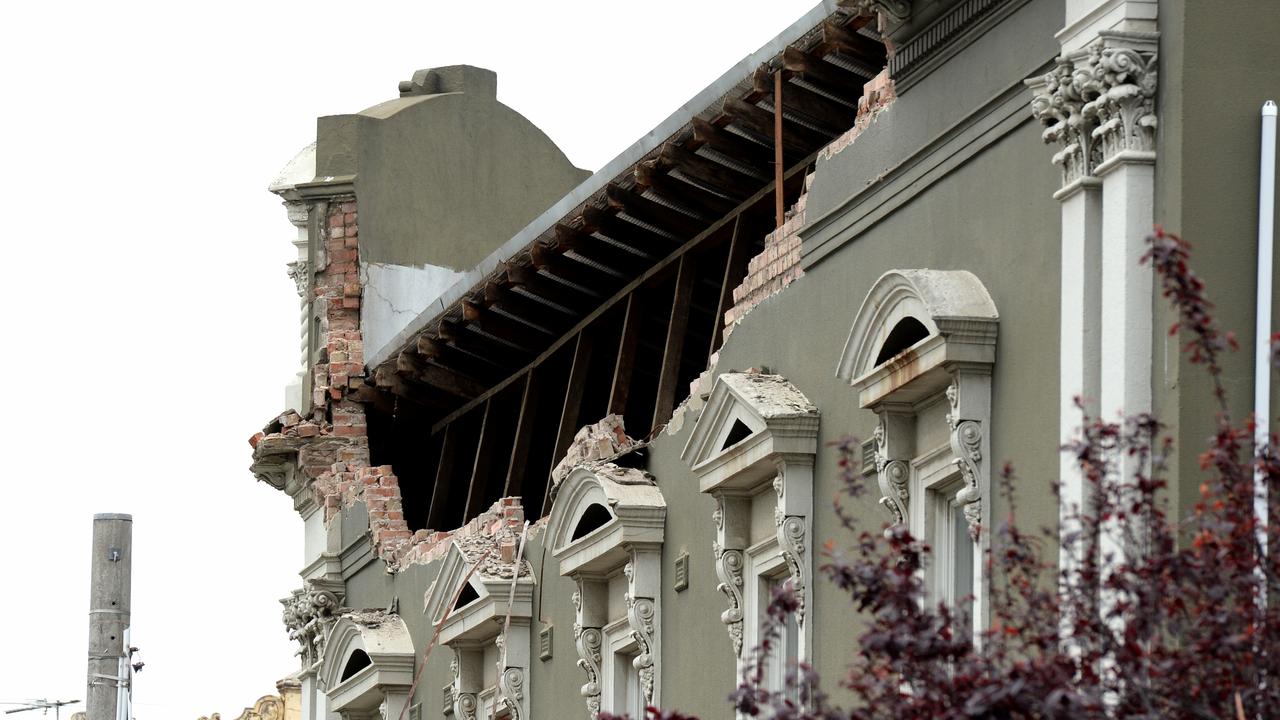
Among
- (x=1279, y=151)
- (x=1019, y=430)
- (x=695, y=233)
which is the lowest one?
(x=1019, y=430)

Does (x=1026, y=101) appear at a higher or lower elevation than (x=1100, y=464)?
higher

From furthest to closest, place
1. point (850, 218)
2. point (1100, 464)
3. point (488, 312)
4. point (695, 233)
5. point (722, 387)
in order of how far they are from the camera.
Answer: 1. point (488, 312)
2. point (695, 233)
3. point (722, 387)
4. point (850, 218)
5. point (1100, 464)

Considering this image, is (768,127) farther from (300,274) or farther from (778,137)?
(300,274)


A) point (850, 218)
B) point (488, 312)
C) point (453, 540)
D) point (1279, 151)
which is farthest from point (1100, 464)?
point (488, 312)

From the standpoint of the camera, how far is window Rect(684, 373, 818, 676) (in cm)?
1662

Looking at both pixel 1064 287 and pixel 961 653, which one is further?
pixel 1064 287

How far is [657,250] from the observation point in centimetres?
2298

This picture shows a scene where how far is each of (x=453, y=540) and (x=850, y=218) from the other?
8243 millimetres

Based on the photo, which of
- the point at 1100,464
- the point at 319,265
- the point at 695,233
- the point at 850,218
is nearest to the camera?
the point at 1100,464

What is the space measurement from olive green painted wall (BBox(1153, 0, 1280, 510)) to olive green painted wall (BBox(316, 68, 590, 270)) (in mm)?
18145

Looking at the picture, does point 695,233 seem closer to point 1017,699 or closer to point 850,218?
point 850,218

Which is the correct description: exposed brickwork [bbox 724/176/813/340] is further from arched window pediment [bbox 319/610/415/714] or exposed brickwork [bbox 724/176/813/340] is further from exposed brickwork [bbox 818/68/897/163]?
arched window pediment [bbox 319/610/415/714]

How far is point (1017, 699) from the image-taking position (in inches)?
340

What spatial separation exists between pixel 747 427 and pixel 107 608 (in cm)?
1621
